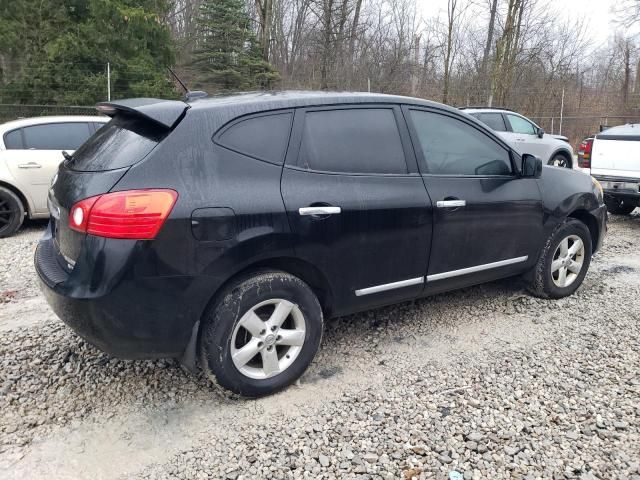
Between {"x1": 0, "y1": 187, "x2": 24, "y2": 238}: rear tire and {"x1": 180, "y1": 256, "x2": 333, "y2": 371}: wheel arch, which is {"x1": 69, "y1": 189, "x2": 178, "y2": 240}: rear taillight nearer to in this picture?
{"x1": 180, "y1": 256, "x2": 333, "y2": 371}: wheel arch

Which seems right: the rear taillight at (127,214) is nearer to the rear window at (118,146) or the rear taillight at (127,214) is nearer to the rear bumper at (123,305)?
the rear bumper at (123,305)

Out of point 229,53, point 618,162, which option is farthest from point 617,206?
point 229,53

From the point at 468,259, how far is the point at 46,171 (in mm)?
5661

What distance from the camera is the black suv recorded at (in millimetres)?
2504

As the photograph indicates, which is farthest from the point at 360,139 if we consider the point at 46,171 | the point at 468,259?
the point at 46,171

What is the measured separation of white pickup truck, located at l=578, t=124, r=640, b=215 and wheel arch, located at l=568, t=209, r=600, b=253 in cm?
320

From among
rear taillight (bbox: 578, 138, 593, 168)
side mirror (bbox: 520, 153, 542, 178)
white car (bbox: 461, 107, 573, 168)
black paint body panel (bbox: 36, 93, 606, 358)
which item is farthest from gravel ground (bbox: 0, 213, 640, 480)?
white car (bbox: 461, 107, 573, 168)

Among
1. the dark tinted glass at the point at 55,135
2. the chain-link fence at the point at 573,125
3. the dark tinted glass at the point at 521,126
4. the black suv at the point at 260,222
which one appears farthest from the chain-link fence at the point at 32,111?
the chain-link fence at the point at 573,125

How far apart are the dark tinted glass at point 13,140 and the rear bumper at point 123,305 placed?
5.07 metres

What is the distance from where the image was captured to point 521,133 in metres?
11.6

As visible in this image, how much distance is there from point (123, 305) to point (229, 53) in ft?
74.0

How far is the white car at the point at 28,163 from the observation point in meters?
6.67

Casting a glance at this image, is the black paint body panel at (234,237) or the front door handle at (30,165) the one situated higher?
the front door handle at (30,165)

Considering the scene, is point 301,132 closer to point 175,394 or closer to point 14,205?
point 175,394
